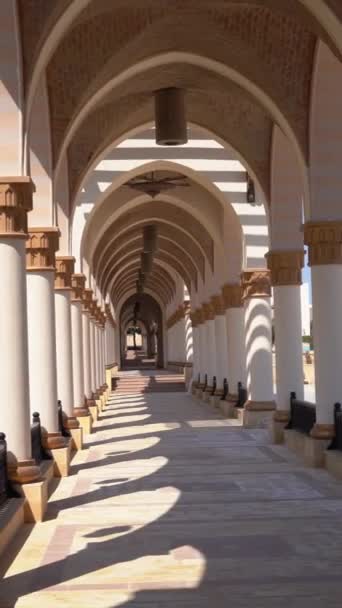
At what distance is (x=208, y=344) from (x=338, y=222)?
17.6 metres

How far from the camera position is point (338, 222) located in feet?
41.4

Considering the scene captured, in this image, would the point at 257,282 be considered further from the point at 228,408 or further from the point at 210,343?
the point at 210,343

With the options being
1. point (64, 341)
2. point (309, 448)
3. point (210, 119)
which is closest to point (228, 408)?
point (64, 341)

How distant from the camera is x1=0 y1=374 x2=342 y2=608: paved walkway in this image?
21.2ft

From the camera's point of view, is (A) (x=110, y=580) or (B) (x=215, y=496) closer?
(A) (x=110, y=580)

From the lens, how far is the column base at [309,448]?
12.6m

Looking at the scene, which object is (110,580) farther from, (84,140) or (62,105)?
(84,140)

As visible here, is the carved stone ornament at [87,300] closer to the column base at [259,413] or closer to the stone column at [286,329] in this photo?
the column base at [259,413]

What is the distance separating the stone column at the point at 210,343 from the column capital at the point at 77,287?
942cm

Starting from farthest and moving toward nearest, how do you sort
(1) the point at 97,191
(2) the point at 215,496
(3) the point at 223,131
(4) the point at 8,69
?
(1) the point at 97,191 → (3) the point at 223,131 → (2) the point at 215,496 → (4) the point at 8,69

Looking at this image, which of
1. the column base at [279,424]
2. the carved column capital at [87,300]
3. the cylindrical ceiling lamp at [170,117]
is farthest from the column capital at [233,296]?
the cylindrical ceiling lamp at [170,117]

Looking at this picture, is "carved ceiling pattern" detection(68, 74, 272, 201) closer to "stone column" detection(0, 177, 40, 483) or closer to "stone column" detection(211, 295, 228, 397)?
"stone column" detection(0, 177, 40, 483)

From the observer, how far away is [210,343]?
97.2 feet

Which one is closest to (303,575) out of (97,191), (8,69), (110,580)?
(110,580)
